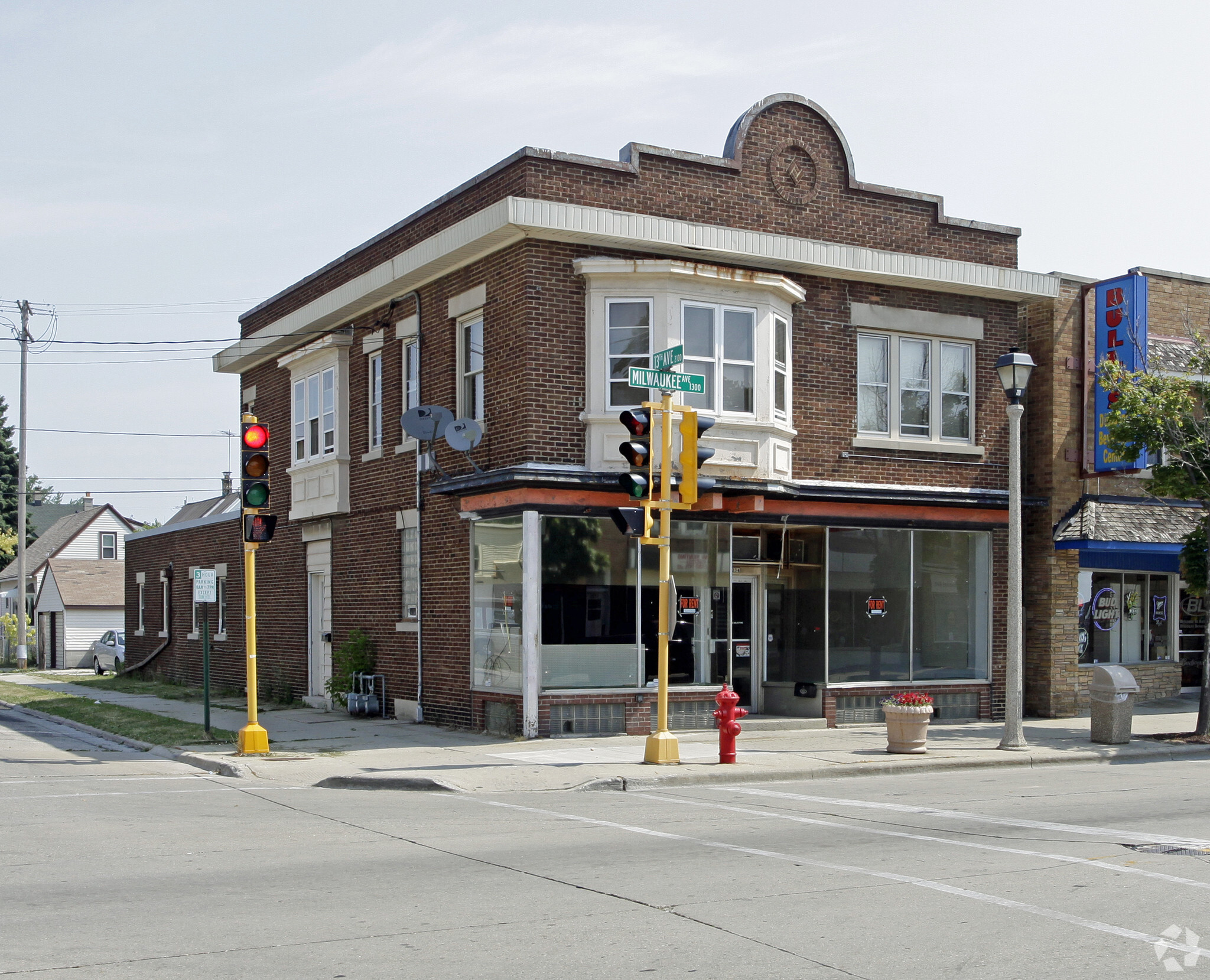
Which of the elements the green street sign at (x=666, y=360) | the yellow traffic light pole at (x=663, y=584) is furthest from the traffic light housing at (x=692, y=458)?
the green street sign at (x=666, y=360)

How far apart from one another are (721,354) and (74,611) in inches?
1532

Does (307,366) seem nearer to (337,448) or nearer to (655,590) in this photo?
(337,448)

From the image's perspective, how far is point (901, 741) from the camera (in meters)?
16.6

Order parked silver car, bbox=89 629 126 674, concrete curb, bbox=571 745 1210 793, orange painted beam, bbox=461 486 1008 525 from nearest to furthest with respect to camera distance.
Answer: concrete curb, bbox=571 745 1210 793 → orange painted beam, bbox=461 486 1008 525 → parked silver car, bbox=89 629 126 674

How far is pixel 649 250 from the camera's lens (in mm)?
18484

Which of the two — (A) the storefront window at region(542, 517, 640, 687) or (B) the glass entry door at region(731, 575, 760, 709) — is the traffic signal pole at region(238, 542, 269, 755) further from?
(B) the glass entry door at region(731, 575, 760, 709)

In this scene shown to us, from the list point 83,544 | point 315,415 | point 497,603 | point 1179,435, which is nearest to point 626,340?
point 497,603

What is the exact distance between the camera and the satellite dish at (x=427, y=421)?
61.9 ft

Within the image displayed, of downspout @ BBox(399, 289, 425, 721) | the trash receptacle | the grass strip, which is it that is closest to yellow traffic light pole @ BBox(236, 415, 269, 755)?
the grass strip

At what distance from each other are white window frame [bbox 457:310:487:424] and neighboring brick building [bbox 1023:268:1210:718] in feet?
31.3

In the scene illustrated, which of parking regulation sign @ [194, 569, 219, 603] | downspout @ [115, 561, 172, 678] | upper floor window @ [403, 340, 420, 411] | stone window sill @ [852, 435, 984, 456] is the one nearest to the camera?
parking regulation sign @ [194, 569, 219, 603]

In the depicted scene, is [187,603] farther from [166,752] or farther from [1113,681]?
[1113,681]

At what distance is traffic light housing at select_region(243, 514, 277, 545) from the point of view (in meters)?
16.2

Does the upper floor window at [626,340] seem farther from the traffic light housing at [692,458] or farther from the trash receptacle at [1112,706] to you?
the trash receptacle at [1112,706]
